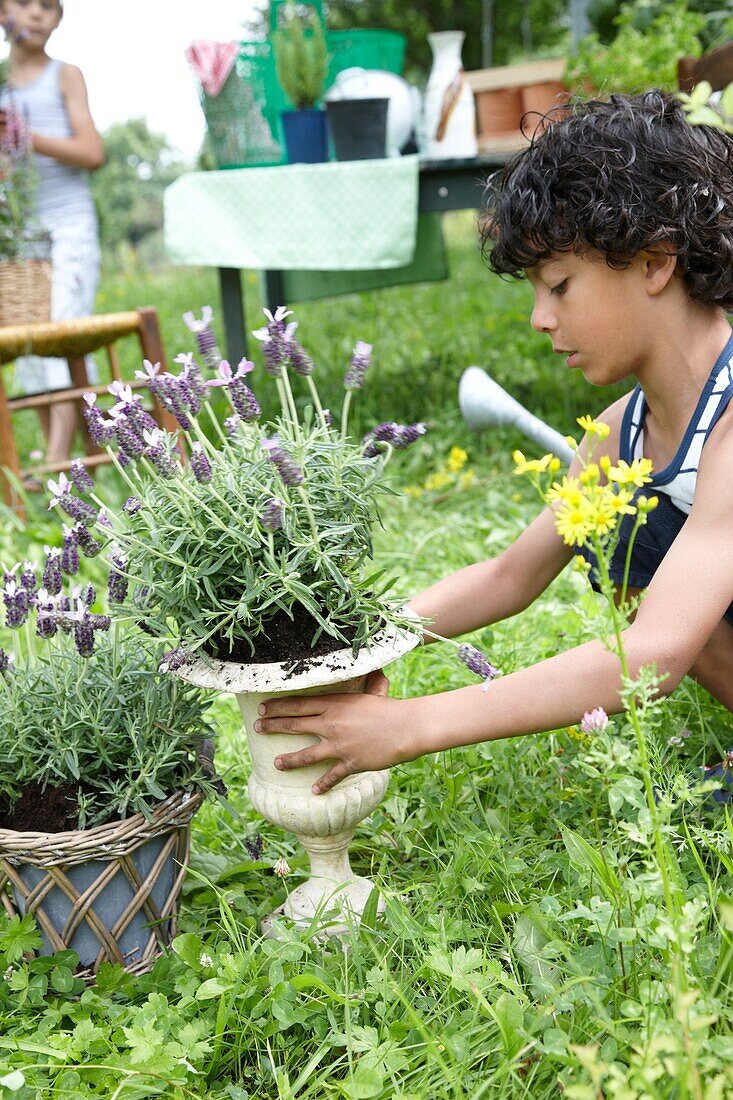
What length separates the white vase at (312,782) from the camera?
3.95 ft

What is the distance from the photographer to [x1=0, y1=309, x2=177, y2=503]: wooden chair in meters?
3.12

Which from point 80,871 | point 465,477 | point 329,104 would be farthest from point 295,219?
point 80,871

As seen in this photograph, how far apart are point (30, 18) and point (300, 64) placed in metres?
1.01

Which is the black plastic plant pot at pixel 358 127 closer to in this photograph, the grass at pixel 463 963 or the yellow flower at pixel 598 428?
the grass at pixel 463 963

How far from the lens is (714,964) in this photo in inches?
42.8

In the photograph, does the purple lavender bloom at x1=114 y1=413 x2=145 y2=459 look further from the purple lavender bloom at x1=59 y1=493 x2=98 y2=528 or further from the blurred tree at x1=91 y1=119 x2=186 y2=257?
the blurred tree at x1=91 y1=119 x2=186 y2=257

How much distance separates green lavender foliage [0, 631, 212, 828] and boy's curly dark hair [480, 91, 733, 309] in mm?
773

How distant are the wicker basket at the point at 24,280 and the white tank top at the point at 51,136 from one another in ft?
1.93

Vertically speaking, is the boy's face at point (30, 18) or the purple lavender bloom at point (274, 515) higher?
the boy's face at point (30, 18)

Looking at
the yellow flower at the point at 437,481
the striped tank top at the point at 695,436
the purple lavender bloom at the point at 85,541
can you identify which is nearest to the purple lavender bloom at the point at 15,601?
the purple lavender bloom at the point at 85,541

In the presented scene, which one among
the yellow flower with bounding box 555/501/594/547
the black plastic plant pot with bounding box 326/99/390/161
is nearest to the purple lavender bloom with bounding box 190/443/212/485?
the yellow flower with bounding box 555/501/594/547

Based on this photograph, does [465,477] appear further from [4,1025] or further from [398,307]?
[398,307]

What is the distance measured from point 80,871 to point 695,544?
0.83 meters

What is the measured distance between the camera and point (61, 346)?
3.25 meters
